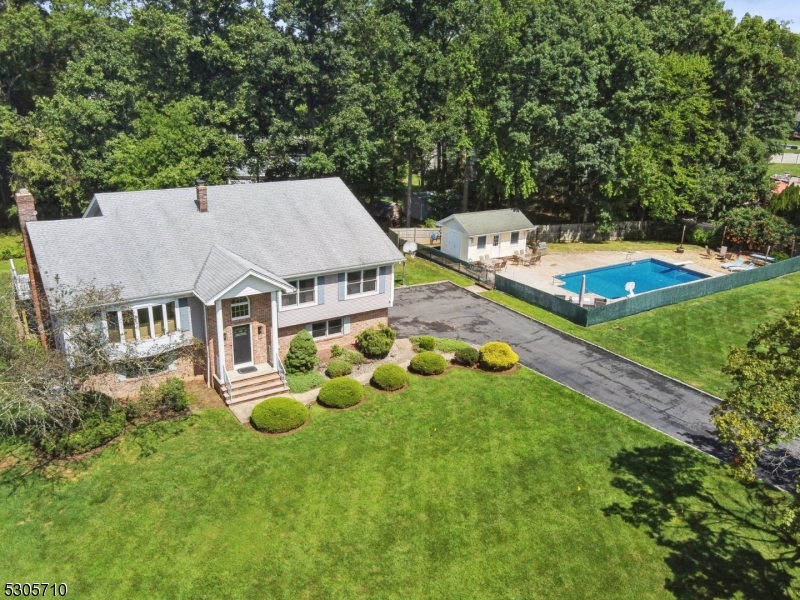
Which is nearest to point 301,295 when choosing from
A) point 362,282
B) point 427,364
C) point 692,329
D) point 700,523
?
point 362,282

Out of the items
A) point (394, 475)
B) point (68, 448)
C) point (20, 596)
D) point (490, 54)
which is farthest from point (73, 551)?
point (490, 54)

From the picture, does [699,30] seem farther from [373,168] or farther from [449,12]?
[373,168]

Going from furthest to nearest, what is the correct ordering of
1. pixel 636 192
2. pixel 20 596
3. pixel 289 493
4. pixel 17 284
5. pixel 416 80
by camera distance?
pixel 636 192 → pixel 416 80 → pixel 17 284 → pixel 289 493 → pixel 20 596

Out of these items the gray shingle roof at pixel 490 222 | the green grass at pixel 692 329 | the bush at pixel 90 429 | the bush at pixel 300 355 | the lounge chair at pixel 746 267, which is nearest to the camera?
the bush at pixel 90 429

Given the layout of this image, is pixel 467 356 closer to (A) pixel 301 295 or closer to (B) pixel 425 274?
(A) pixel 301 295

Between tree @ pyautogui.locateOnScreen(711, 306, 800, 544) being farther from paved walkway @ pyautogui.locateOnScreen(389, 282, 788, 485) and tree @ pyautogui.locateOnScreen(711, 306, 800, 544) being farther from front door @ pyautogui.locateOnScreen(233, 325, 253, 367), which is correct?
front door @ pyautogui.locateOnScreen(233, 325, 253, 367)

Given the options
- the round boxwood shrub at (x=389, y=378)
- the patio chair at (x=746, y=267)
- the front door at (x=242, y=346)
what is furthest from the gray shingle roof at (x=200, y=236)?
the patio chair at (x=746, y=267)

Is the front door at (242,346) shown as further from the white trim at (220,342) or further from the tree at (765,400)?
the tree at (765,400)
